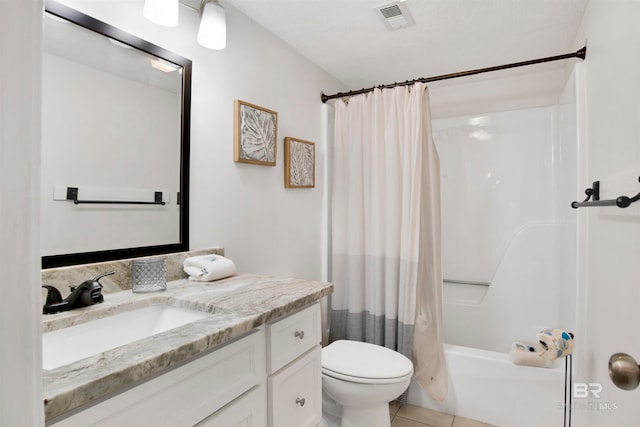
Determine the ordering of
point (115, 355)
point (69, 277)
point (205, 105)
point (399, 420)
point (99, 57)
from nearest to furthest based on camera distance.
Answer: point (115, 355) < point (69, 277) < point (99, 57) < point (205, 105) < point (399, 420)

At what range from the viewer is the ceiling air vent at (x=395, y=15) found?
1716mm

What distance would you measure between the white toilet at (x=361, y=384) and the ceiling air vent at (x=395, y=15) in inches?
70.5

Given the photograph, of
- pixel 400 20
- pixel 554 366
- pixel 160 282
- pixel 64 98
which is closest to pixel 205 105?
pixel 64 98

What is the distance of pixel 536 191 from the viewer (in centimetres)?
262

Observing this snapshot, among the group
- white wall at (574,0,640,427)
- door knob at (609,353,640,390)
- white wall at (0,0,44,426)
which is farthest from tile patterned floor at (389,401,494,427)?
white wall at (0,0,44,426)

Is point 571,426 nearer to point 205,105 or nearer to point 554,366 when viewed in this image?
point 554,366

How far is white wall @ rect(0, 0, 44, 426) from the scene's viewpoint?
0.28 meters

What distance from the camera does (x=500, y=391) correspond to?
1.96 metres

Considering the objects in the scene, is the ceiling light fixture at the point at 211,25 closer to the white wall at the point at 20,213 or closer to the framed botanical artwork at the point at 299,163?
the framed botanical artwork at the point at 299,163

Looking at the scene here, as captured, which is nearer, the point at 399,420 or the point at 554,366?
the point at 554,366

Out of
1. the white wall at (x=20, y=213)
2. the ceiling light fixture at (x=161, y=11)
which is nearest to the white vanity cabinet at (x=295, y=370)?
the white wall at (x=20, y=213)

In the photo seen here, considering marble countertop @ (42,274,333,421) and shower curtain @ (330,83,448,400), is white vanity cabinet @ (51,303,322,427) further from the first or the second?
shower curtain @ (330,83,448,400)

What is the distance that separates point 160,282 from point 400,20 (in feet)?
5.74

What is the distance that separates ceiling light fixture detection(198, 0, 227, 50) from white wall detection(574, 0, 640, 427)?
1.40m
